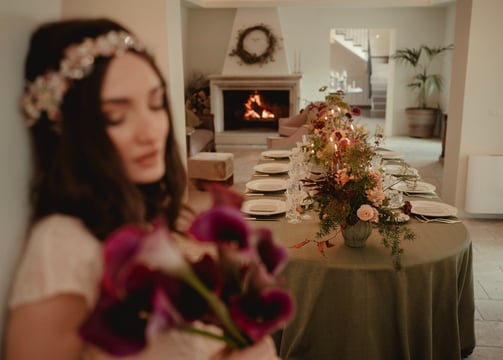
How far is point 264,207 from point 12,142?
2.11m

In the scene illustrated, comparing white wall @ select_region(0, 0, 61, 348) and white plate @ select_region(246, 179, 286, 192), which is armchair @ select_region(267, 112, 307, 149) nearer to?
white plate @ select_region(246, 179, 286, 192)

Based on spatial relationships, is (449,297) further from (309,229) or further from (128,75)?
(128,75)

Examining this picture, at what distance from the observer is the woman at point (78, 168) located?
792 millimetres

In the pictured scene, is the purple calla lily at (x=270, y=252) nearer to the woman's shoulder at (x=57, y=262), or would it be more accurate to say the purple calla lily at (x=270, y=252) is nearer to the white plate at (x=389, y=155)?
the woman's shoulder at (x=57, y=262)

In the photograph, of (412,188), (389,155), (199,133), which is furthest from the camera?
(199,133)

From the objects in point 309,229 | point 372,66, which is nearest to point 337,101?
point 309,229

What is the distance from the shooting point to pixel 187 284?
78 centimetres

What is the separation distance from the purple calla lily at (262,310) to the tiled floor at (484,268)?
95.6 inches

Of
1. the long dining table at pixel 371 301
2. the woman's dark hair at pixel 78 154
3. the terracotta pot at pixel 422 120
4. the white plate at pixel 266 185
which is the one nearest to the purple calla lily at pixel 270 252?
the woman's dark hair at pixel 78 154

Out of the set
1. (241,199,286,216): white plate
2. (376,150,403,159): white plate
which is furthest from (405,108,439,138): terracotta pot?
(241,199,286,216): white plate

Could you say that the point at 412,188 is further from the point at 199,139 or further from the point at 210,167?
the point at 199,139

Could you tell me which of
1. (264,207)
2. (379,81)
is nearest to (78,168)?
(264,207)

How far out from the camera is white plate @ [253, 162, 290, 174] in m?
3.79

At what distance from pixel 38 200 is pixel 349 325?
5.48 ft
